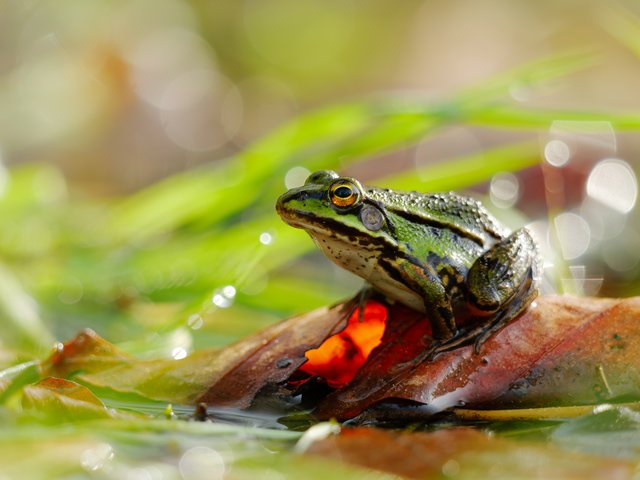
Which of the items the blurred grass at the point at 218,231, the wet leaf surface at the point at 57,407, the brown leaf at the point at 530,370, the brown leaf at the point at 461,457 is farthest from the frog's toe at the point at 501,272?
the wet leaf surface at the point at 57,407

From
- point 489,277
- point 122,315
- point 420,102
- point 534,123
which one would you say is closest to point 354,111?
point 420,102

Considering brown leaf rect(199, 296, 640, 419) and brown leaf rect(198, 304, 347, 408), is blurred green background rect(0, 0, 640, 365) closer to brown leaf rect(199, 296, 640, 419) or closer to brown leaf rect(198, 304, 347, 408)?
brown leaf rect(198, 304, 347, 408)

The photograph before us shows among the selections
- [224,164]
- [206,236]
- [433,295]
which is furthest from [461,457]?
[224,164]

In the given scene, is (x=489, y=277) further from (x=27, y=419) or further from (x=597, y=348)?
(x=27, y=419)

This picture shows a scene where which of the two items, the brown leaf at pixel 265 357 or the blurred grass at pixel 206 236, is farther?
the blurred grass at pixel 206 236

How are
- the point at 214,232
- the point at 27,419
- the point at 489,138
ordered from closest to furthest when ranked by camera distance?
the point at 27,419 < the point at 214,232 < the point at 489,138

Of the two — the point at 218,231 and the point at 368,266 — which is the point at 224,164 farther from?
the point at 368,266

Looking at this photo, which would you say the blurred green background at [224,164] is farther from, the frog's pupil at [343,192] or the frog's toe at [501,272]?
the frog's toe at [501,272]
